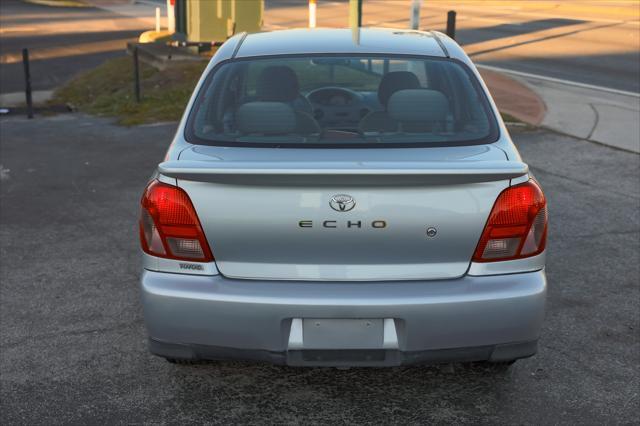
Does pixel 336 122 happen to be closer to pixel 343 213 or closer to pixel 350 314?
pixel 343 213

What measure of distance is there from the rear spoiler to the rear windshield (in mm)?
306

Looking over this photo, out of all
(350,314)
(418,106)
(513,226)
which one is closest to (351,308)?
(350,314)

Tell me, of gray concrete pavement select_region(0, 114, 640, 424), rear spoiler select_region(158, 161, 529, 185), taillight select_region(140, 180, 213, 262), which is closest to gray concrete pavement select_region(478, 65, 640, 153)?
gray concrete pavement select_region(0, 114, 640, 424)

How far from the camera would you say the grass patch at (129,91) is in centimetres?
1281

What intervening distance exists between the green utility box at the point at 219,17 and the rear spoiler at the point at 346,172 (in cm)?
1464

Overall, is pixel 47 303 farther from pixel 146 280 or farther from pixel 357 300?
pixel 357 300

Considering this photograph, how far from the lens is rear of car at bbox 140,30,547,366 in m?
3.49

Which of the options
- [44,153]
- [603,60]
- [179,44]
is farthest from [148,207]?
[603,60]

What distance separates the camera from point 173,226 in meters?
3.63

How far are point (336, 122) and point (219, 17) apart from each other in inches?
542

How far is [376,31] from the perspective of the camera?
16.8ft

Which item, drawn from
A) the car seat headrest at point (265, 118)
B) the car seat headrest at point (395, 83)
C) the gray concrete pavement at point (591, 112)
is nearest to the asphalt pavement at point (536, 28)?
the gray concrete pavement at point (591, 112)

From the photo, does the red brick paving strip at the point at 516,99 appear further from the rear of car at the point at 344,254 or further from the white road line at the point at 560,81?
the rear of car at the point at 344,254

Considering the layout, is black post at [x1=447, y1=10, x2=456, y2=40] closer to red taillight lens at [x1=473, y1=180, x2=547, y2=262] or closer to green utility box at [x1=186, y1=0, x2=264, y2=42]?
green utility box at [x1=186, y1=0, x2=264, y2=42]
